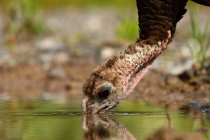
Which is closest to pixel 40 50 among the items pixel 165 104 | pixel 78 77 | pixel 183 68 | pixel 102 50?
pixel 102 50

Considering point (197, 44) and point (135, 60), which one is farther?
point (197, 44)

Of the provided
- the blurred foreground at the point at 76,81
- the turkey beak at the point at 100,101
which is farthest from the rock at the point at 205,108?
the turkey beak at the point at 100,101

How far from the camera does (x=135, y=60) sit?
7586 millimetres

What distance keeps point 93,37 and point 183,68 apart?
6480mm

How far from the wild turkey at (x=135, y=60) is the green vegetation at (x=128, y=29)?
5.75 metres

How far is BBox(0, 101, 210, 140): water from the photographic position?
617cm

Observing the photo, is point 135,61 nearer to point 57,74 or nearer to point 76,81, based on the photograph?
point 76,81

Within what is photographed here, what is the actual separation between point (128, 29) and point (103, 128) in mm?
7241

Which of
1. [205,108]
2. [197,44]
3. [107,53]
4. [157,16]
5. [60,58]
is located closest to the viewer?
[157,16]

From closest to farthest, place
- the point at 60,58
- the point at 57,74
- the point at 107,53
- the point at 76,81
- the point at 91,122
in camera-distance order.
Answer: the point at 91,122 → the point at 76,81 → the point at 57,74 → the point at 60,58 → the point at 107,53

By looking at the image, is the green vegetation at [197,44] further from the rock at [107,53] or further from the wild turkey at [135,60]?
the rock at [107,53]

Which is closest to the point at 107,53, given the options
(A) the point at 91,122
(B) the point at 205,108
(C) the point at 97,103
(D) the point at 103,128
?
(B) the point at 205,108

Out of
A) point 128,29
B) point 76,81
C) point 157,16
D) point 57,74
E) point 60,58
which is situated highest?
point 128,29

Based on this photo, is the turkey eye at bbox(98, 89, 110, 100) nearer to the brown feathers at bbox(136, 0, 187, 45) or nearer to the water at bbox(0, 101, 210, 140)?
the water at bbox(0, 101, 210, 140)
